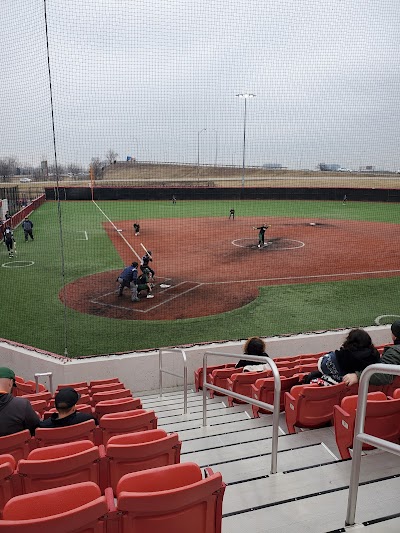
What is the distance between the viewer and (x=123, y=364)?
893 cm

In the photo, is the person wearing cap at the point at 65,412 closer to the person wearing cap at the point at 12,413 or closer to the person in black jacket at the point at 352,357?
the person wearing cap at the point at 12,413

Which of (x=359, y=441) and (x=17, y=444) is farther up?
(x=359, y=441)

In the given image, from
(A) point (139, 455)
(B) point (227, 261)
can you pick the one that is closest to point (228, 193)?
(B) point (227, 261)

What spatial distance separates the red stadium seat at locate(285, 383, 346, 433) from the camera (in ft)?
14.1

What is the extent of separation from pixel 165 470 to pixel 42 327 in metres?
10.1

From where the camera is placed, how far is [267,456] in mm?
3875

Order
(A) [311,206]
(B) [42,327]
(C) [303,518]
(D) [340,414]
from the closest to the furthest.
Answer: (C) [303,518], (D) [340,414], (B) [42,327], (A) [311,206]

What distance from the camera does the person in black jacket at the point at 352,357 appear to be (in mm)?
4489

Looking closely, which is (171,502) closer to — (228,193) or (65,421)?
(65,421)

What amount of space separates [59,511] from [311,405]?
107 inches

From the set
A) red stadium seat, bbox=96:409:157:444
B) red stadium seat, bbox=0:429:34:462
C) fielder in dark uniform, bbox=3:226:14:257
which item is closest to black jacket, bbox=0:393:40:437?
red stadium seat, bbox=0:429:34:462

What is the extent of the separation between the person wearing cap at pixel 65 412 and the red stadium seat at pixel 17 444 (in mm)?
226

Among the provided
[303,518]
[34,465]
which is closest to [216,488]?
[303,518]

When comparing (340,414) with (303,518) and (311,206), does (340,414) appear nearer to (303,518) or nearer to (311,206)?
(303,518)
